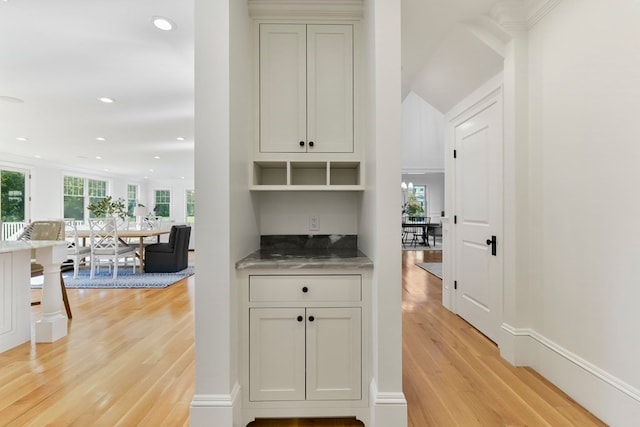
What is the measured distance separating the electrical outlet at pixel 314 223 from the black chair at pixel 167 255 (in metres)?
4.37

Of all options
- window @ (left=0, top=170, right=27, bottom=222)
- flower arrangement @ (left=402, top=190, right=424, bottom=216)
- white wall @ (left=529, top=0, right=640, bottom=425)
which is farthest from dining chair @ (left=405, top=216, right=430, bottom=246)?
window @ (left=0, top=170, right=27, bottom=222)

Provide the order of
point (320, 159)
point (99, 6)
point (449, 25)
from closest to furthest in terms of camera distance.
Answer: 1. point (320, 159)
2. point (99, 6)
3. point (449, 25)

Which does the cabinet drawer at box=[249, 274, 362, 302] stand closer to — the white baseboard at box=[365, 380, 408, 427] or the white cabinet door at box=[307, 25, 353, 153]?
the white baseboard at box=[365, 380, 408, 427]

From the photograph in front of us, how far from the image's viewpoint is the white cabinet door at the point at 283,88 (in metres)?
1.82

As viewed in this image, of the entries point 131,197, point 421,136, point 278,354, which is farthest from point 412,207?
point 131,197

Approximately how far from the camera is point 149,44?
241 cm

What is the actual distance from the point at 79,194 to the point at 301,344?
1030cm

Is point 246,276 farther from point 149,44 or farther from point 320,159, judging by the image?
point 149,44

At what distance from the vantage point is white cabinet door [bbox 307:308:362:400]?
1.56 m

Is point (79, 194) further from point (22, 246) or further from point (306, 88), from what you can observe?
point (306, 88)

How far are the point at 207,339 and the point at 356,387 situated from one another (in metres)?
0.85

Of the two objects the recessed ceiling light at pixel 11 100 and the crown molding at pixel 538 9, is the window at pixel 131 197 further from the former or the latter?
the crown molding at pixel 538 9

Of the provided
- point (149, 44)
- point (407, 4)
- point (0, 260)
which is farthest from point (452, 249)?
point (0, 260)

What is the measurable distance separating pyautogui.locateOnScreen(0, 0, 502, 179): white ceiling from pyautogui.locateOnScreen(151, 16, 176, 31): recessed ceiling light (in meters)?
0.04
